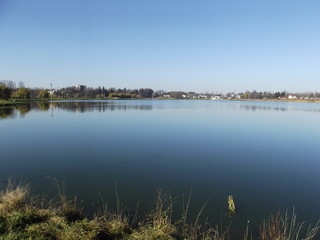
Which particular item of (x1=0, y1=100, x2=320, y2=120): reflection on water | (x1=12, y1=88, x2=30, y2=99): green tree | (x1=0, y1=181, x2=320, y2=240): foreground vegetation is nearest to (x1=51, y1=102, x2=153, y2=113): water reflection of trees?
(x1=0, y1=100, x2=320, y2=120): reflection on water

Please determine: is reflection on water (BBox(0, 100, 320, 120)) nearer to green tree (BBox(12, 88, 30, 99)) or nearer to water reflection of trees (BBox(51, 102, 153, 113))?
water reflection of trees (BBox(51, 102, 153, 113))

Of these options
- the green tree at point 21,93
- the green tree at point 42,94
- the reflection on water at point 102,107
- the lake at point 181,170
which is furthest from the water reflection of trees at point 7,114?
A: the green tree at point 42,94

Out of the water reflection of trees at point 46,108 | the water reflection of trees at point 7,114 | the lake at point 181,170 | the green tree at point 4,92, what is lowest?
the lake at point 181,170

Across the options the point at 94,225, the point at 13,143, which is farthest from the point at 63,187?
the point at 13,143

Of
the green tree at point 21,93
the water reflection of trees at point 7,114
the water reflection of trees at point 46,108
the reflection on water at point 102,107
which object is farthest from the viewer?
the green tree at point 21,93

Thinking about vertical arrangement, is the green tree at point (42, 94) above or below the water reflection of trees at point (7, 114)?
above

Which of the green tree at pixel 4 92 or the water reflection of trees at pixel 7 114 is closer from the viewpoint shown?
the water reflection of trees at pixel 7 114

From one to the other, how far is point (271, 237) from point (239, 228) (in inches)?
41.5

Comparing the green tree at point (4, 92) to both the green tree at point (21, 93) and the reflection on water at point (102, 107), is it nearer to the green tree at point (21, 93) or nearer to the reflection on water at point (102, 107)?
the reflection on water at point (102, 107)

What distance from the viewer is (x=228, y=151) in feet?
38.8

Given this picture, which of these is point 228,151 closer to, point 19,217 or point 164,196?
point 164,196

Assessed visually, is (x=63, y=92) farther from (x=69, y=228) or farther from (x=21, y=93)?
(x=69, y=228)

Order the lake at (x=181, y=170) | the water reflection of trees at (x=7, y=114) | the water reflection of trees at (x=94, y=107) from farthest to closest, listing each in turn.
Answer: the water reflection of trees at (x=94, y=107) < the water reflection of trees at (x=7, y=114) < the lake at (x=181, y=170)

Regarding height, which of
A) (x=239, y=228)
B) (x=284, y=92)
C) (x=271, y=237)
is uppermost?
(x=284, y=92)
